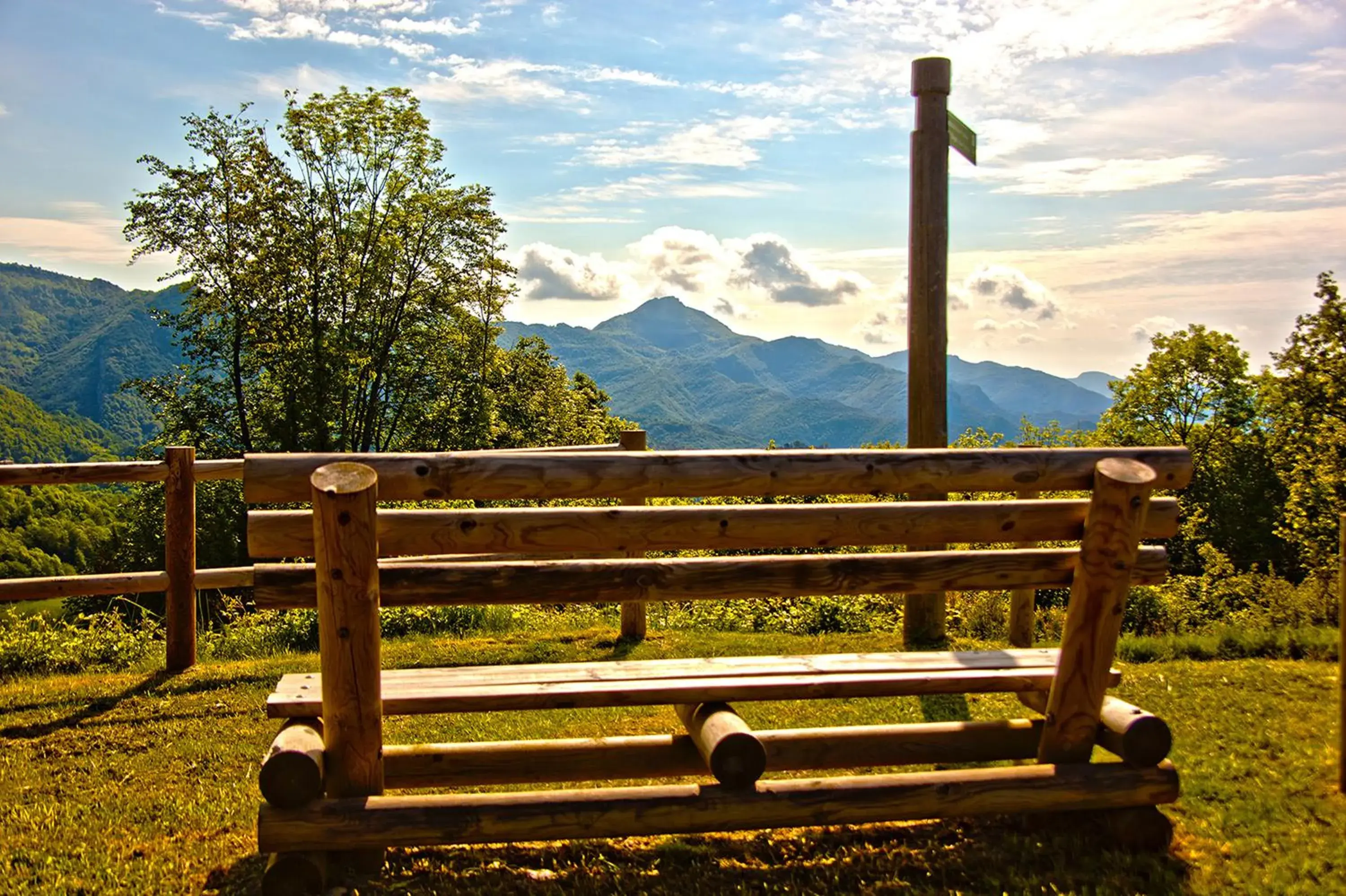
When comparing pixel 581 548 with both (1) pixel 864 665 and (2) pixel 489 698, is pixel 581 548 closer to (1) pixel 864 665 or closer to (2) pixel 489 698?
(2) pixel 489 698

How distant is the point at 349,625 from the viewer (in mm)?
3525

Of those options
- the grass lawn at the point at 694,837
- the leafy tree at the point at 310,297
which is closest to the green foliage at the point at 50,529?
the leafy tree at the point at 310,297

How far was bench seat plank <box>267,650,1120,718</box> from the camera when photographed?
3.94 meters

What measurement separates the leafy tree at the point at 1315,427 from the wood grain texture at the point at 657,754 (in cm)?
3133

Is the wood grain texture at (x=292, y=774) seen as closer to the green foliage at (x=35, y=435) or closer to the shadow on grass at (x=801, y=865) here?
the shadow on grass at (x=801, y=865)

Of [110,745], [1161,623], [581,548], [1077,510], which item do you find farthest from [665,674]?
[1161,623]

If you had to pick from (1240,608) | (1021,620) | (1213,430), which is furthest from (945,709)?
(1213,430)

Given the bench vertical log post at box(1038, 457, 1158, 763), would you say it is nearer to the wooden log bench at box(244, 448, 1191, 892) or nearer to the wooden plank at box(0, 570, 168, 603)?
the wooden log bench at box(244, 448, 1191, 892)

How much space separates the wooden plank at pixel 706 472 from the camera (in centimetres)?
361

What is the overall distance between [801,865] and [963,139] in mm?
5903

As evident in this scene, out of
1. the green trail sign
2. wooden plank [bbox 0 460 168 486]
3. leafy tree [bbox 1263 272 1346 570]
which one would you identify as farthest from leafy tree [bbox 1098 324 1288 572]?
wooden plank [bbox 0 460 168 486]

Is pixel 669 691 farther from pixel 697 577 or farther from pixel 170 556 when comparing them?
pixel 170 556

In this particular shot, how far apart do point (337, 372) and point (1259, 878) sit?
35.4 m

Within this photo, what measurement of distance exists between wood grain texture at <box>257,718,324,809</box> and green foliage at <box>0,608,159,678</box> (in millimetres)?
6070
